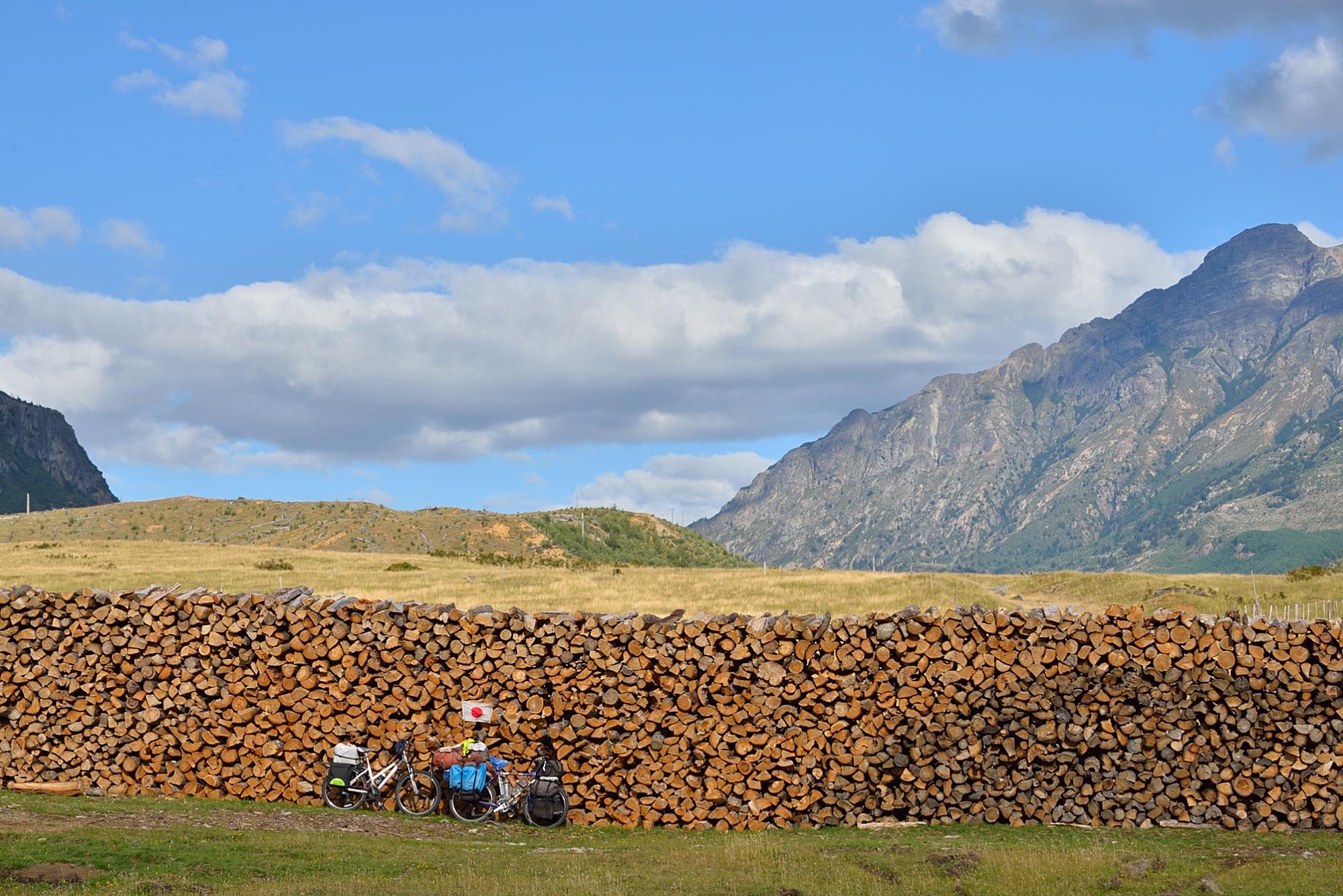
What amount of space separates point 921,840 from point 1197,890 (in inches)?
159

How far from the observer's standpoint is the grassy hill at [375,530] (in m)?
101

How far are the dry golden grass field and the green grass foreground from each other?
21.6 m

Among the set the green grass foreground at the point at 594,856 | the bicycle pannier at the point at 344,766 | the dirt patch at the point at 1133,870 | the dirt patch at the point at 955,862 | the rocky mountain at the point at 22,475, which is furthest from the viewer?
the rocky mountain at the point at 22,475

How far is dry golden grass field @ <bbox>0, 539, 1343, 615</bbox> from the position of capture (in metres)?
44.5

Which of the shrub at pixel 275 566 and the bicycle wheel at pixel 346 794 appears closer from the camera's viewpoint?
the bicycle wheel at pixel 346 794

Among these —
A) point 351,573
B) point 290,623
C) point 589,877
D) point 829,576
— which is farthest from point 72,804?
point 829,576

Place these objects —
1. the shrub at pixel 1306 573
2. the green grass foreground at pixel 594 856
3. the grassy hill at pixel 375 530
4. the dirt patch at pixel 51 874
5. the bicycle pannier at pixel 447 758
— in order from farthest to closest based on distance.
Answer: the grassy hill at pixel 375 530 → the shrub at pixel 1306 573 → the bicycle pannier at pixel 447 758 → the green grass foreground at pixel 594 856 → the dirt patch at pixel 51 874

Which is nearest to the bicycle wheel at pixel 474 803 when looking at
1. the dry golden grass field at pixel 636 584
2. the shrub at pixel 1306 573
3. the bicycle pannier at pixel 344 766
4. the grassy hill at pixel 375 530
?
the bicycle pannier at pixel 344 766

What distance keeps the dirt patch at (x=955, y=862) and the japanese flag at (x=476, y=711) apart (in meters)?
6.60

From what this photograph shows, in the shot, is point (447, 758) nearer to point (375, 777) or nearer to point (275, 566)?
point (375, 777)

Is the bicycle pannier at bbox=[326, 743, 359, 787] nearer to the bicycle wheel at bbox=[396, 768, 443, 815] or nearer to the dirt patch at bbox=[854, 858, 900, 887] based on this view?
the bicycle wheel at bbox=[396, 768, 443, 815]

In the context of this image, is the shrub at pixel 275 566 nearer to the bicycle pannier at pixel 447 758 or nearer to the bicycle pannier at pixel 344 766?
the bicycle pannier at pixel 344 766

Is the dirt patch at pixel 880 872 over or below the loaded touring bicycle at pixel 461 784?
below

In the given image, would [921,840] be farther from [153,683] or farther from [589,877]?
[153,683]
